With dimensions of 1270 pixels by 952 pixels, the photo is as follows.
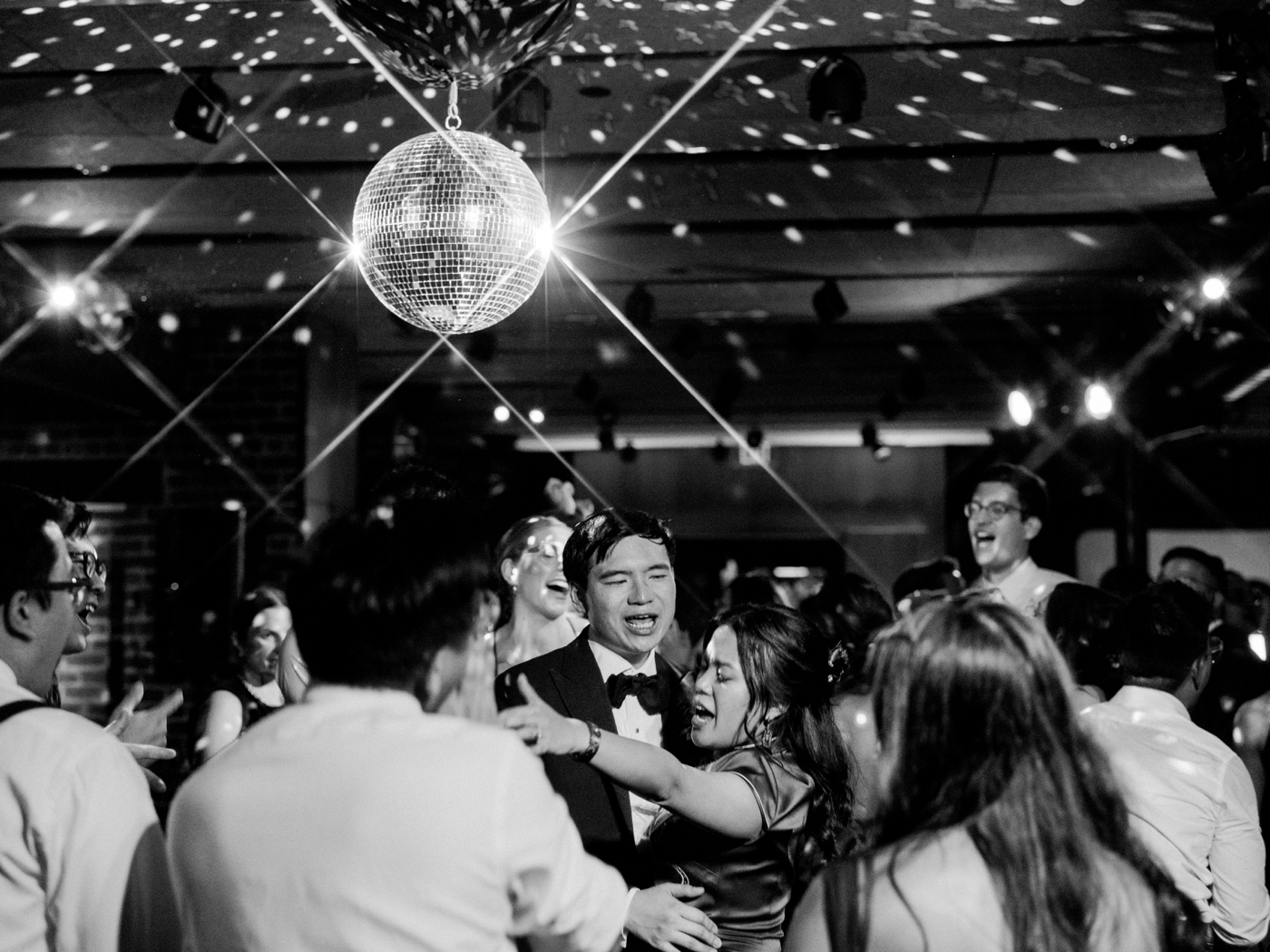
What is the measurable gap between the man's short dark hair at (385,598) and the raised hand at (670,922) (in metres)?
0.74

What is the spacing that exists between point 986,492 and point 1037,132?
147 centimetres

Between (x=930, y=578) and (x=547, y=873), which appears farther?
(x=930, y=578)

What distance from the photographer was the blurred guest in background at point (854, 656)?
240 centimetres

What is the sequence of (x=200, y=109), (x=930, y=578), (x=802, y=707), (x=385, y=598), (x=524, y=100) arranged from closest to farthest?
(x=385, y=598)
(x=802, y=707)
(x=524, y=100)
(x=200, y=109)
(x=930, y=578)

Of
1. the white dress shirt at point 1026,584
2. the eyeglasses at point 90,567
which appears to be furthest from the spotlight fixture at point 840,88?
the eyeglasses at point 90,567

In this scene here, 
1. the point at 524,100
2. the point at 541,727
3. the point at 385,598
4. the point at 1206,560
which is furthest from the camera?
the point at 1206,560

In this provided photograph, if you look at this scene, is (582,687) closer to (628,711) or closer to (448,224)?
(628,711)

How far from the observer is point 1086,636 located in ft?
10.2

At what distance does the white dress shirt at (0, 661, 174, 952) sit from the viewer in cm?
138

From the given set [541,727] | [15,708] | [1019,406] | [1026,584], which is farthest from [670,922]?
[1019,406]

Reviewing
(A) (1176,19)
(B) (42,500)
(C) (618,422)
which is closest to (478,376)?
(C) (618,422)

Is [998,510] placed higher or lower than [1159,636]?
higher

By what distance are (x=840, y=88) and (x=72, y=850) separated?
10.7 feet

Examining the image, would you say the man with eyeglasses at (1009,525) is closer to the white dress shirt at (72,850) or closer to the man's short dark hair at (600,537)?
the man's short dark hair at (600,537)
